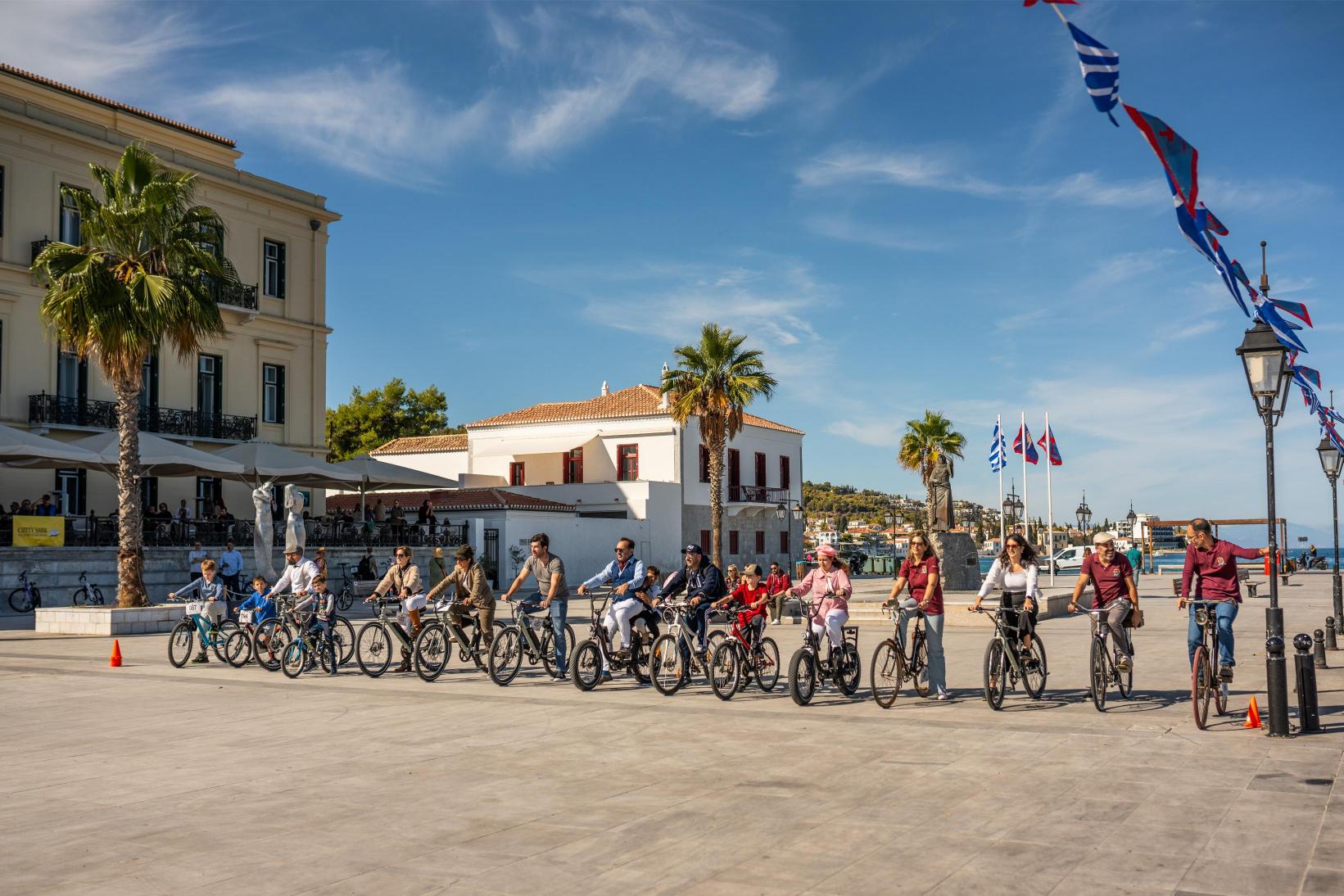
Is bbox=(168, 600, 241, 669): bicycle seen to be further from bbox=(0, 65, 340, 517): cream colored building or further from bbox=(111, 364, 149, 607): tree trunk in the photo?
bbox=(0, 65, 340, 517): cream colored building

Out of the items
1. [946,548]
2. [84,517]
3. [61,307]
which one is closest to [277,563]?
[84,517]

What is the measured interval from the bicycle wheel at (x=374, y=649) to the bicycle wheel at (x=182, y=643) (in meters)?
3.07

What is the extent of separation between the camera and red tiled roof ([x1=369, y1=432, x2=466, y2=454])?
58.4 meters

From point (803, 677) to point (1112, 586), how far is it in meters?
3.21

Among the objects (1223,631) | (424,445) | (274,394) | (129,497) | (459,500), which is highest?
(274,394)

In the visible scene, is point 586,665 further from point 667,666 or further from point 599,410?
point 599,410

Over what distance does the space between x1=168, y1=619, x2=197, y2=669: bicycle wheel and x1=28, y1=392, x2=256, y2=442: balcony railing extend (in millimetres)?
17240

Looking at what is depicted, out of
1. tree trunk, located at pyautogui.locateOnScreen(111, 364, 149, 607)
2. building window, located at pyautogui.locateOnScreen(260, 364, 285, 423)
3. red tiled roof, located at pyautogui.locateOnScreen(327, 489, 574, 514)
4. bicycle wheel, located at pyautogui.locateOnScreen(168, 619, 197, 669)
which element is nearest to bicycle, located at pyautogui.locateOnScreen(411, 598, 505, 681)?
bicycle wheel, located at pyautogui.locateOnScreen(168, 619, 197, 669)

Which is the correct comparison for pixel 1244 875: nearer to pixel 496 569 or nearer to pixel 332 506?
pixel 496 569

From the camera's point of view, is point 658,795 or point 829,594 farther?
point 829,594

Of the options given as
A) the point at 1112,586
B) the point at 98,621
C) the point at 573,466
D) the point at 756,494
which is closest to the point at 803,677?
the point at 1112,586

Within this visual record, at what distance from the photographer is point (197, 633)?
1683 cm

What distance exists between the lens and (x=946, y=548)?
3491cm

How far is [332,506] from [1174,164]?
4696 centimetres
